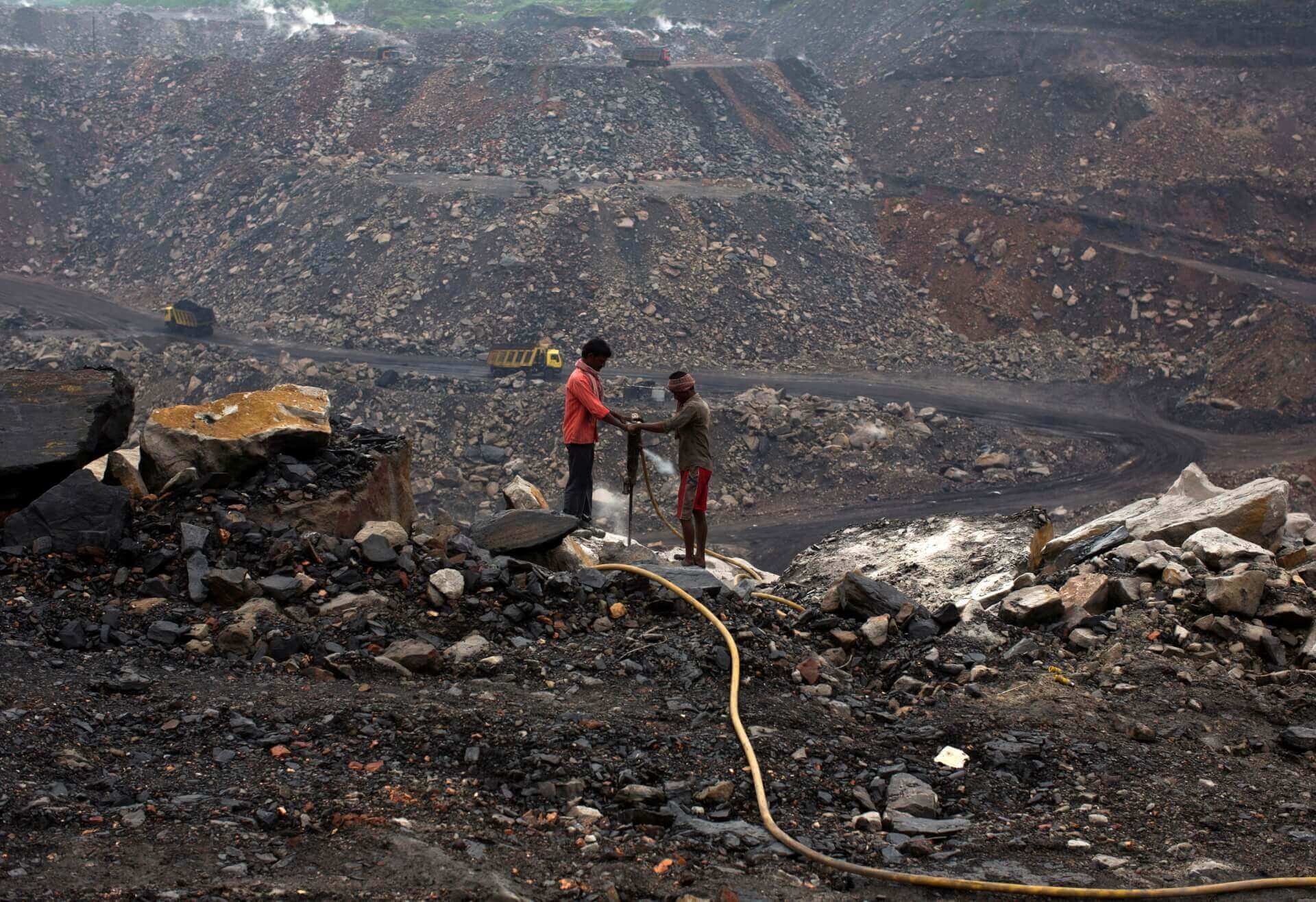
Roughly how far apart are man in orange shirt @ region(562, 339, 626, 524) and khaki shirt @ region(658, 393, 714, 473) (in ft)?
1.43

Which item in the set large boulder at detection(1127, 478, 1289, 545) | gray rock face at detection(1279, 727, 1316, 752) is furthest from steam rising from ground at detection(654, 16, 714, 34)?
gray rock face at detection(1279, 727, 1316, 752)

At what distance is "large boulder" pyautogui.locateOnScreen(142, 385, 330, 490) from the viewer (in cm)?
653

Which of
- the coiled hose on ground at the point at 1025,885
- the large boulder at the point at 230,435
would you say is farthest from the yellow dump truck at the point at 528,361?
the coiled hose on ground at the point at 1025,885

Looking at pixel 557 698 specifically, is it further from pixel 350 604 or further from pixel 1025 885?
pixel 1025 885

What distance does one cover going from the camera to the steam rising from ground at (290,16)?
42031 mm

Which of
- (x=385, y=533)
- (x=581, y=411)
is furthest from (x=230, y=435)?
(x=581, y=411)

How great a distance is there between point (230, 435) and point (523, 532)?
6.63 ft

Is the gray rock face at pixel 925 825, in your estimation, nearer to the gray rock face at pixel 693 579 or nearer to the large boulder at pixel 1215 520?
the gray rock face at pixel 693 579

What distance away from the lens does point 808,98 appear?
33.1m

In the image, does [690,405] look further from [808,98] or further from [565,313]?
[808,98]

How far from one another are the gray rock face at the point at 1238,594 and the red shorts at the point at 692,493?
355 centimetres

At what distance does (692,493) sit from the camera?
8070 mm

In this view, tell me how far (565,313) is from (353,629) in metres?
17.0

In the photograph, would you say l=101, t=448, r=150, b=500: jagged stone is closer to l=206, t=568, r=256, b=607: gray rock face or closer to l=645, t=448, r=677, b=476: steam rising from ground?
l=206, t=568, r=256, b=607: gray rock face
